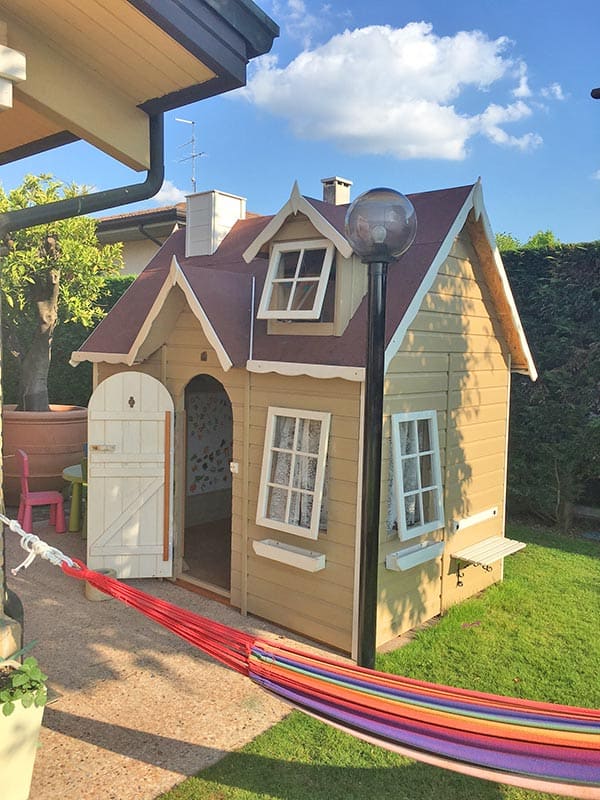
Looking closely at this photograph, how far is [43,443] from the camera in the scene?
1053cm

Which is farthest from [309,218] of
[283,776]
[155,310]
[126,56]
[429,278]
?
[283,776]

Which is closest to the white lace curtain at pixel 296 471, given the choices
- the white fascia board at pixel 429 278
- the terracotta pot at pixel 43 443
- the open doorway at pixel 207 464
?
the white fascia board at pixel 429 278

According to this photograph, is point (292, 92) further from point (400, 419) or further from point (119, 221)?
point (400, 419)

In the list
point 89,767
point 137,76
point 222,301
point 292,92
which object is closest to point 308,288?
point 222,301

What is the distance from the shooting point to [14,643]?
403 centimetres

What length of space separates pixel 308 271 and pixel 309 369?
1.02 metres

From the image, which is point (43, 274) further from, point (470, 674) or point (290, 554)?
point (470, 674)

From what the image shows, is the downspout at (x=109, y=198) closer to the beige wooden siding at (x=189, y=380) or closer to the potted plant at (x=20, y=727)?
the beige wooden siding at (x=189, y=380)

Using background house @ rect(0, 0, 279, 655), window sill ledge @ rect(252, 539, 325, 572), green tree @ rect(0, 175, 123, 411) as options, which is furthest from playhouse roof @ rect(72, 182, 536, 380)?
green tree @ rect(0, 175, 123, 411)

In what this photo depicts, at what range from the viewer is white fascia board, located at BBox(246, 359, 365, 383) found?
18.3 feet

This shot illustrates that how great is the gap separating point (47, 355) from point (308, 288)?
22.2 ft

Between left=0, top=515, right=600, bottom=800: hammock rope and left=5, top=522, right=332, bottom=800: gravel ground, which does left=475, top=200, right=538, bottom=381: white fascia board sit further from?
left=0, top=515, right=600, bottom=800: hammock rope

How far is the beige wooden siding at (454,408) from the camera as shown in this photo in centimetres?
606

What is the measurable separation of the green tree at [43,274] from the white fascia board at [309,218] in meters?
5.43
